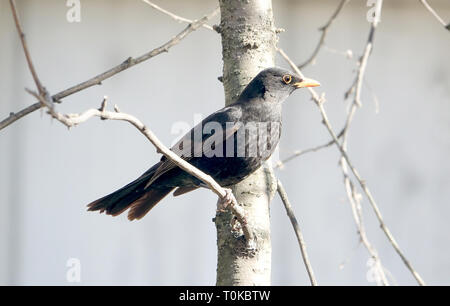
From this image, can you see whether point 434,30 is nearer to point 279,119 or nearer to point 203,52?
point 203,52

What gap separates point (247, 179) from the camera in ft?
10.8

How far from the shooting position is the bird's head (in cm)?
335

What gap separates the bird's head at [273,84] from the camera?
335cm

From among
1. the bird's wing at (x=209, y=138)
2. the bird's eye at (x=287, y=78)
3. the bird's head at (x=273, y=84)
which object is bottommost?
the bird's wing at (x=209, y=138)

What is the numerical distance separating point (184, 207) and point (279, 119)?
5.94 feet

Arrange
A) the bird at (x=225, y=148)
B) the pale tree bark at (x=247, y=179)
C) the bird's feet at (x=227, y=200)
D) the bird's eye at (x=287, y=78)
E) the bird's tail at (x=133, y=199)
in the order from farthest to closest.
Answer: the bird's eye at (x=287, y=78) → the bird's tail at (x=133, y=199) → the bird at (x=225, y=148) → the pale tree bark at (x=247, y=179) → the bird's feet at (x=227, y=200)

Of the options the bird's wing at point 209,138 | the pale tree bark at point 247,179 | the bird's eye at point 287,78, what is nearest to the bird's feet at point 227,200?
the pale tree bark at point 247,179

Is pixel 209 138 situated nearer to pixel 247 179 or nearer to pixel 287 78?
pixel 247 179

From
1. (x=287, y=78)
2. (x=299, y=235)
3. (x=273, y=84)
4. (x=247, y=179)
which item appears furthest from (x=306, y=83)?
(x=299, y=235)

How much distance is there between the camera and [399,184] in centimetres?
551

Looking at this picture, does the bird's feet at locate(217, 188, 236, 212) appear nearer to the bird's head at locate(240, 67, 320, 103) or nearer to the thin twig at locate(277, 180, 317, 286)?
the thin twig at locate(277, 180, 317, 286)

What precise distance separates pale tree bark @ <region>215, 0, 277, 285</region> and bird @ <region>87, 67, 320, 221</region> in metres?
0.06

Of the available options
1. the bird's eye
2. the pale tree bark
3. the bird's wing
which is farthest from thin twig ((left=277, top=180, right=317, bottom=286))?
the bird's eye

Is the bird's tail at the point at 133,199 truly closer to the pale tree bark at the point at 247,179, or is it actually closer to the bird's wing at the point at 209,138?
the bird's wing at the point at 209,138
